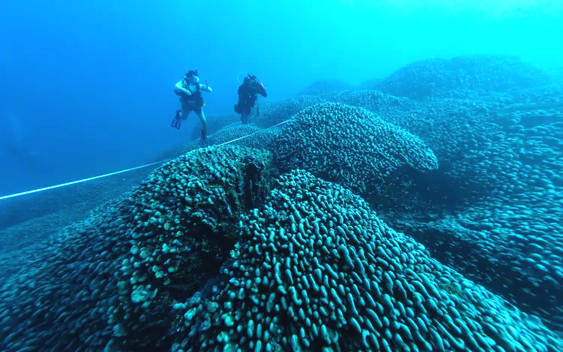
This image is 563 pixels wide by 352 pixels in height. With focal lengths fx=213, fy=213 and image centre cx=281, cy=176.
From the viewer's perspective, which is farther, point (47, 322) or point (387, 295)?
point (47, 322)

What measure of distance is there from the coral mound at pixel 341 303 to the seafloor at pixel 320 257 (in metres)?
0.02

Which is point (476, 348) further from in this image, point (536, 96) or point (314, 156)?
point (536, 96)

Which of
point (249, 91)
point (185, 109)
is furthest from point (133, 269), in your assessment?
point (249, 91)

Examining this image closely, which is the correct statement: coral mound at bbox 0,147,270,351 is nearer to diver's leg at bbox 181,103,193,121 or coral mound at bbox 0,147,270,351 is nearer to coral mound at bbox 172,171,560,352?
coral mound at bbox 172,171,560,352

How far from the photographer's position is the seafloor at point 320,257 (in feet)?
7.12

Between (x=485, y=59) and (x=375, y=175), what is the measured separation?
15923 millimetres

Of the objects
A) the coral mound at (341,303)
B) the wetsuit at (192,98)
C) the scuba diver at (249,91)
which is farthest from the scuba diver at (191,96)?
the coral mound at (341,303)

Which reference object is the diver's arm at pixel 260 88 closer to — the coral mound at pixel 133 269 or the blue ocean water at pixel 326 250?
the blue ocean water at pixel 326 250

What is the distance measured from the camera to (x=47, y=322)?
8.94 feet

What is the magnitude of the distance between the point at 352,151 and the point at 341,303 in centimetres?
406

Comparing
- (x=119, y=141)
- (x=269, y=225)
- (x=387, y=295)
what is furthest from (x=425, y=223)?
(x=119, y=141)

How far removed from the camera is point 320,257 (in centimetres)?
262

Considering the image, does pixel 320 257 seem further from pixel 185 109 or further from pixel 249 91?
pixel 185 109

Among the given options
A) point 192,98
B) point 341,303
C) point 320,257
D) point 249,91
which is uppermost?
point 192,98
